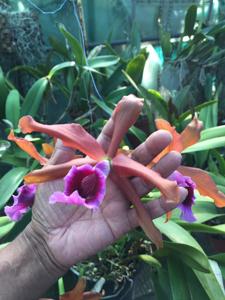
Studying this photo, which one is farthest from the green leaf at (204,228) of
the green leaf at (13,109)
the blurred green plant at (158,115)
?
the green leaf at (13,109)

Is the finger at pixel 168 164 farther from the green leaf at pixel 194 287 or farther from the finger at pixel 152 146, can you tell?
the green leaf at pixel 194 287

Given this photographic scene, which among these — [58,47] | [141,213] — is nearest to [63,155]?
[141,213]

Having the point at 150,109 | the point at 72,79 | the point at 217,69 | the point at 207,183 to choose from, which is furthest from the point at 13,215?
the point at 217,69

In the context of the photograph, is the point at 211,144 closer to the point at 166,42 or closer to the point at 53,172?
the point at 53,172

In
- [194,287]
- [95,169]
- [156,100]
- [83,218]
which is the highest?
[95,169]

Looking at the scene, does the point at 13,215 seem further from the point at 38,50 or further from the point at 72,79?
the point at 38,50

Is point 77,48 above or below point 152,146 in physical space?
below

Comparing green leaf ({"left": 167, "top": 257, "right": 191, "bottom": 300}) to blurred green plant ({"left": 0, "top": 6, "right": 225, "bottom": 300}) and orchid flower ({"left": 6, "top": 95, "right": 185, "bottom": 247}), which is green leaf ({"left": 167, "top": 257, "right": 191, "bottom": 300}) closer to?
blurred green plant ({"left": 0, "top": 6, "right": 225, "bottom": 300})
